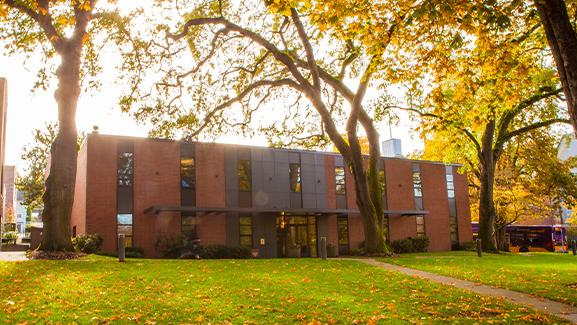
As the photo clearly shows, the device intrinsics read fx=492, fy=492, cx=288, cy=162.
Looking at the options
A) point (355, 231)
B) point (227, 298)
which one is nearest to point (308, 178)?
point (355, 231)

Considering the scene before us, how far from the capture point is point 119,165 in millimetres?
29062

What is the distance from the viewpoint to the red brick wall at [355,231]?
35875 mm

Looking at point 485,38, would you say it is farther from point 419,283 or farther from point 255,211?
point 255,211

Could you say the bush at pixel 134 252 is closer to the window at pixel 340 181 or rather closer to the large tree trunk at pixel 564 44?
the window at pixel 340 181

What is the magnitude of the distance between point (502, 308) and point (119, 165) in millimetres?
24382

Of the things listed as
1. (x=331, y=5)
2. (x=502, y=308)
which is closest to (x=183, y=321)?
(x=502, y=308)

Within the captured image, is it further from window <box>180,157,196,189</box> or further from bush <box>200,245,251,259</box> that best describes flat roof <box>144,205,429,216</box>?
window <box>180,157,196,189</box>

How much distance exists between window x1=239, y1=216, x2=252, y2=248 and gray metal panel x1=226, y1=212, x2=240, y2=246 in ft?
0.97

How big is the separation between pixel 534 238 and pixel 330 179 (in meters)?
25.8

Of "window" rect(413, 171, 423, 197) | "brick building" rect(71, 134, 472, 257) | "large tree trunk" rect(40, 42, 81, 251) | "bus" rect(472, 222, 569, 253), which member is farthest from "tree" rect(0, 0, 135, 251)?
"bus" rect(472, 222, 569, 253)

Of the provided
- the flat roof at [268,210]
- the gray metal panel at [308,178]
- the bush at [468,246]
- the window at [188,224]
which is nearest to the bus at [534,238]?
the bush at [468,246]

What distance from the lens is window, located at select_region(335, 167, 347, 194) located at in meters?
36.2

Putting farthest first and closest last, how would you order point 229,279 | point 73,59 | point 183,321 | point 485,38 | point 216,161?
point 216,161 → point 73,59 → point 229,279 → point 485,38 → point 183,321

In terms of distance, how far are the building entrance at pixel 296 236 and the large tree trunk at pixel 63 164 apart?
1699 centimetres
